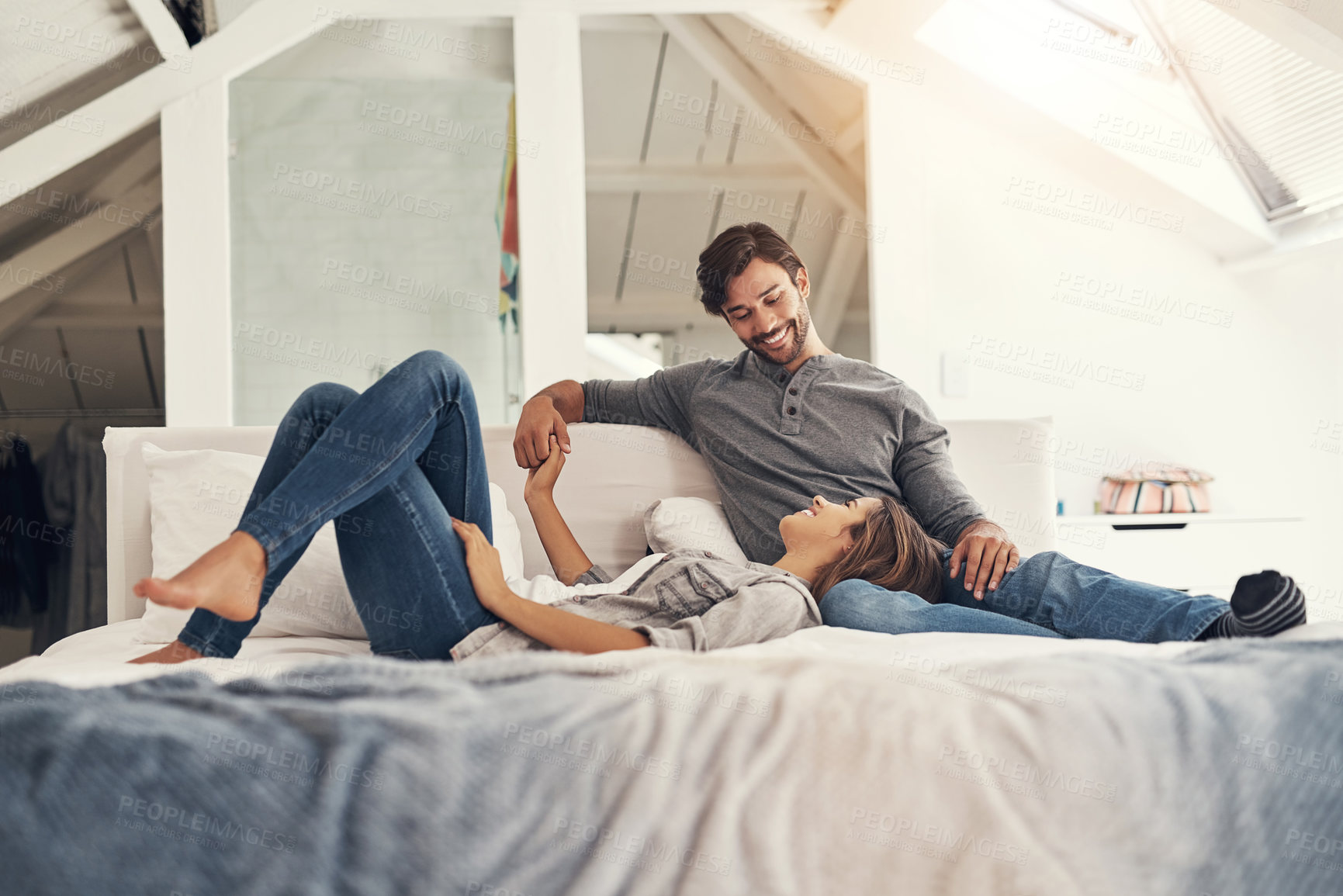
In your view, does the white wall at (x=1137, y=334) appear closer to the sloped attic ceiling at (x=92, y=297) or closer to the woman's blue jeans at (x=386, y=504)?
the woman's blue jeans at (x=386, y=504)

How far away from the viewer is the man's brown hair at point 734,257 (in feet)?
5.90

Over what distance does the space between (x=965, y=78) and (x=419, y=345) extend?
1.81m

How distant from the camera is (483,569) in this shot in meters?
1.19

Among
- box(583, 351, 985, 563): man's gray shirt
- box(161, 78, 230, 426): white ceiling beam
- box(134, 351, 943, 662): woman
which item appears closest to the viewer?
box(134, 351, 943, 662): woman

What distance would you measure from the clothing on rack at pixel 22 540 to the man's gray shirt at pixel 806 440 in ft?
5.76

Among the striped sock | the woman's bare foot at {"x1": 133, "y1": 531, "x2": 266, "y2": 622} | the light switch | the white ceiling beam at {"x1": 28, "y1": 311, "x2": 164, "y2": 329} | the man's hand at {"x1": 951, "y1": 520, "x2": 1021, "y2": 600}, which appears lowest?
the man's hand at {"x1": 951, "y1": 520, "x2": 1021, "y2": 600}

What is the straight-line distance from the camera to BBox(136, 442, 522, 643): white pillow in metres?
1.43

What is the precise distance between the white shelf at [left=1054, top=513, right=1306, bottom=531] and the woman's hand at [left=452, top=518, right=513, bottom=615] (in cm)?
180

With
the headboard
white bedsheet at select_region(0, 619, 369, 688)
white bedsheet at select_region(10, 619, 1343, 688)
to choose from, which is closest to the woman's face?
white bedsheet at select_region(10, 619, 1343, 688)

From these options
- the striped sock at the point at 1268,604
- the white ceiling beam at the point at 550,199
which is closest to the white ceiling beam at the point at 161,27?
the white ceiling beam at the point at 550,199

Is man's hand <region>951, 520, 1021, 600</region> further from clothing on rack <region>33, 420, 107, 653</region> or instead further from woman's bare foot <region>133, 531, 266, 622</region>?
clothing on rack <region>33, 420, 107, 653</region>

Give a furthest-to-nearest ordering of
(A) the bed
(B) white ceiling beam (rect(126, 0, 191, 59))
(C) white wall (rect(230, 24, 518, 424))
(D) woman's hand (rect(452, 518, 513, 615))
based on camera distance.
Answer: (C) white wall (rect(230, 24, 518, 424)) → (B) white ceiling beam (rect(126, 0, 191, 59)) → (D) woman's hand (rect(452, 518, 513, 615)) → (A) the bed

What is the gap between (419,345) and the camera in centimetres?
282

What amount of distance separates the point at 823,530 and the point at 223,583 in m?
0.84
